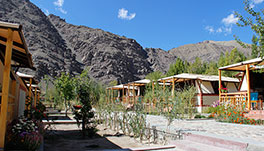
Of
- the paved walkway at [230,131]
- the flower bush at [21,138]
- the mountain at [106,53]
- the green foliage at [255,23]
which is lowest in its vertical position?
the paved walkway at [230,131]

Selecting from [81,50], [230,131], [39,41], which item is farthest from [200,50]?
[230,131]

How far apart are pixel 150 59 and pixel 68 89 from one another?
61.8 metres

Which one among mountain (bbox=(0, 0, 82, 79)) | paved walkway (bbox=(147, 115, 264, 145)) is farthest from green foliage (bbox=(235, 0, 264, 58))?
mountain (bbox=(0, 0, 82, 79))

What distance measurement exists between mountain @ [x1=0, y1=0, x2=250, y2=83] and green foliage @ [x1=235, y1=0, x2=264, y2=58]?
42.4 m

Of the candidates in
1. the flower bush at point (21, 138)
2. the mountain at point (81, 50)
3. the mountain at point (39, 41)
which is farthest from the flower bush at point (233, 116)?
the mountain at point (81, 50)

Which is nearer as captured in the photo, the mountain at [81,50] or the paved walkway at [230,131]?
the paved walkway at [230,131]

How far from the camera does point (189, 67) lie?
33188mm

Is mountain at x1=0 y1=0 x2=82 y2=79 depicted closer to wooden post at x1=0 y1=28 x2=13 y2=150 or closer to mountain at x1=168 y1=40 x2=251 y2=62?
wooden post at x1=0 y1=28 x2=13 y2=150

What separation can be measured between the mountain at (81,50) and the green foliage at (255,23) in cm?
4239

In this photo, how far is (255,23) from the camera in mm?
6562

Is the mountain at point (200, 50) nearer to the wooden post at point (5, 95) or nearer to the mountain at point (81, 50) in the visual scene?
the mountain at point (81, 50)

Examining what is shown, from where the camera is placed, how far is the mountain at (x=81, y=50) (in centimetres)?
5109

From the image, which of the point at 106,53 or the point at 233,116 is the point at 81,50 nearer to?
the point at 106,53

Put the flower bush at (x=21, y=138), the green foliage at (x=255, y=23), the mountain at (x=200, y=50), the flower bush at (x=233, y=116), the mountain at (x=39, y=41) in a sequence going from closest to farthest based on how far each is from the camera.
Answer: the flower bush at (x=21, y=138)
the green foliage at (x=255, y=23)
the flower bush at (x=233, y=116)
the mountain at (x=39, y=41)
the mountain at (x=200, y=50)
